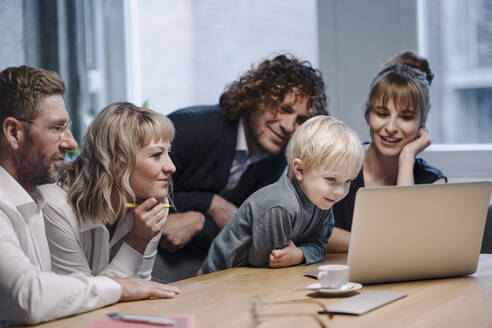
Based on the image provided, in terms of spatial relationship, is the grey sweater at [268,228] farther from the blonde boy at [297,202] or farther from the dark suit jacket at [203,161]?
the dark suit jacket at [203,161]

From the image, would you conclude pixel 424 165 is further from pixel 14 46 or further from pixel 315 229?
pixel 14 46

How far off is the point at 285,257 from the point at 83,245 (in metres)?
0.60

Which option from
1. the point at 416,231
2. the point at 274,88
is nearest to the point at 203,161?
the point at 274,88

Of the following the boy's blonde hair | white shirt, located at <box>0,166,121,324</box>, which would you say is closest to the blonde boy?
the boy's blonde hair

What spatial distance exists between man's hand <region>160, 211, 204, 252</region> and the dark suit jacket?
→ 40 mm

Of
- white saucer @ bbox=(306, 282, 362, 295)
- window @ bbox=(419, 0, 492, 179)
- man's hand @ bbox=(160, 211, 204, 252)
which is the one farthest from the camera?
window @ bbox=(419, 0, 492, 179)

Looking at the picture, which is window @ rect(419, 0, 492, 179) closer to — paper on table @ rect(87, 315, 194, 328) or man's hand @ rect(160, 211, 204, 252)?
man's hand @ rect(160, 211, 204, 252)

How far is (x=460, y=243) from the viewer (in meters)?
1.55

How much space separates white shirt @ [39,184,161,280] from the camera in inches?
66.1

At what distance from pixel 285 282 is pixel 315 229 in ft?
1.23

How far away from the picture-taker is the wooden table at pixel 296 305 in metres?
1.21

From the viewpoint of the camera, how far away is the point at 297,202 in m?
1.75

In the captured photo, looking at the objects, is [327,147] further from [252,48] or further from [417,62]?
[252,48]

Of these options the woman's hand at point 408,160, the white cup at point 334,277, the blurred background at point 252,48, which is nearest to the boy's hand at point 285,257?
the white cup at point 334,277
